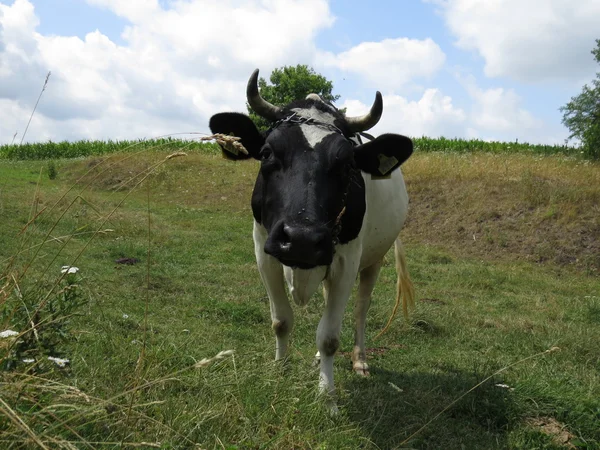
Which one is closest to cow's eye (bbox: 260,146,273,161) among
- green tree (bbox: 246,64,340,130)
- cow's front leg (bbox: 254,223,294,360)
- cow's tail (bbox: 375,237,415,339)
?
cow's front leg (bbox: 254,223,294,360)

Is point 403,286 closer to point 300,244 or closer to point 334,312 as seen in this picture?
point 334,312

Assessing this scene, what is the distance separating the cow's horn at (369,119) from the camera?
4.38m

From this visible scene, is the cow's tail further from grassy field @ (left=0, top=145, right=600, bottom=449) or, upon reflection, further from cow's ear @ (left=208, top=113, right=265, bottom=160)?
cow's ear @ (left=208, top=113, right=265, bottom=160)

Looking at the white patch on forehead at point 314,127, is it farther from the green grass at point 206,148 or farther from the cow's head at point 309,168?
the green grass at point 206,148

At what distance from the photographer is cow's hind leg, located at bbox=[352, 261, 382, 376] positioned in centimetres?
540

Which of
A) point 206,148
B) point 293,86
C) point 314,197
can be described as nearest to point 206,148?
point 206,148

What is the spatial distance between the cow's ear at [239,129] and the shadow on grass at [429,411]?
74.3 inches

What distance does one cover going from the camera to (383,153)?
4.41 metres

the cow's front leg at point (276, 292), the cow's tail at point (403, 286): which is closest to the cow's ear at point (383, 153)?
the cow's front leg at point (276, 292)

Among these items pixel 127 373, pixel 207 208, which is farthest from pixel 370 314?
pixel 207 208

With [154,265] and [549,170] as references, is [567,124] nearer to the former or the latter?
[549,170]

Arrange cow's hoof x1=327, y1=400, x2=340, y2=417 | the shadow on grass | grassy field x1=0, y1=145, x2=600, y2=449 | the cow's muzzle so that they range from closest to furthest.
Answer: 1. grassy field x1=0, y1=145, x2=600, y2=449
2. the cow's muzzle
3. cow's hoof x1=327, y1=400, x2=340, y2=417
4. the shadow on grass

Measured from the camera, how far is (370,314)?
7.19 meters

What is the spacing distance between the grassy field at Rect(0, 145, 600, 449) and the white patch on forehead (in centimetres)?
112
